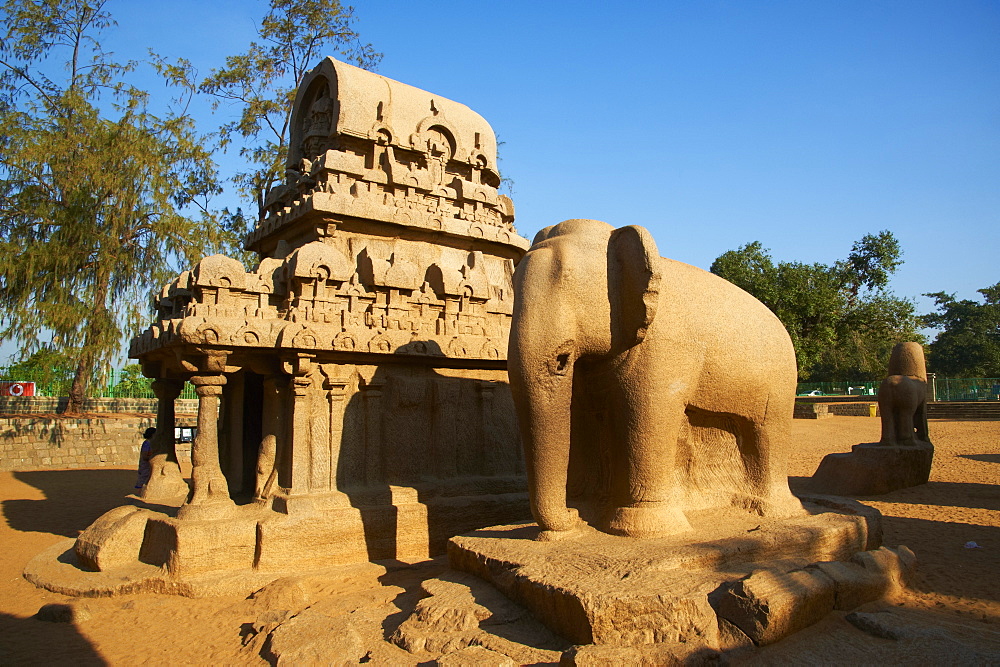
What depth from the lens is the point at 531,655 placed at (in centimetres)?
358

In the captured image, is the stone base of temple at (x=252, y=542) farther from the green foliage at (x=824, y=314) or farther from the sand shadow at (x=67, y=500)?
the green foliage at (x=824, y=314)

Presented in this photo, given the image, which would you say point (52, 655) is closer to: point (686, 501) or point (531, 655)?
point (531, 655)

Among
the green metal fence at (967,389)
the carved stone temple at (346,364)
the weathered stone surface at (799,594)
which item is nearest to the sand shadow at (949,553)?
the weathered stone surface at (799,594)

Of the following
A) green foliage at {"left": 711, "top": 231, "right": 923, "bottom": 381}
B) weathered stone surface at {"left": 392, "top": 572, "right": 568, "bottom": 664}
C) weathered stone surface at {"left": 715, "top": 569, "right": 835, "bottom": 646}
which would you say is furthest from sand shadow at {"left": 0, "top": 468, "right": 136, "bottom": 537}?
green foliage at {"left": 711, "top": 231, "right": 923, "bottom": 381}

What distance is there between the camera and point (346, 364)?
675 centimetres

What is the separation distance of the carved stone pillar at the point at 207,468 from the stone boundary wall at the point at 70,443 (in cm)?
1248

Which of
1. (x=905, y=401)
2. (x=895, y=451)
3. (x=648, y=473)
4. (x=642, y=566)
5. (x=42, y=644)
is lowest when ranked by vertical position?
(x=42, y=644)

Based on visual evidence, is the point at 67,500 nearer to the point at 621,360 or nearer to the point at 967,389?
the point at 621,360

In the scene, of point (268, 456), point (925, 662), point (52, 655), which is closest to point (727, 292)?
point (925, 662)

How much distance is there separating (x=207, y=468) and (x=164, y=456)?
2199mm

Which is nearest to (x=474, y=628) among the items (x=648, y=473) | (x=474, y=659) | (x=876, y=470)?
(x=474, y=659)

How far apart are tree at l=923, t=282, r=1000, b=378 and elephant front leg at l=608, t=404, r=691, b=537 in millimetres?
47847

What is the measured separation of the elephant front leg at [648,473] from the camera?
14.7 feet

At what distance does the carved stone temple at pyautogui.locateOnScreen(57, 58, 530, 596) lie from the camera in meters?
6.12
